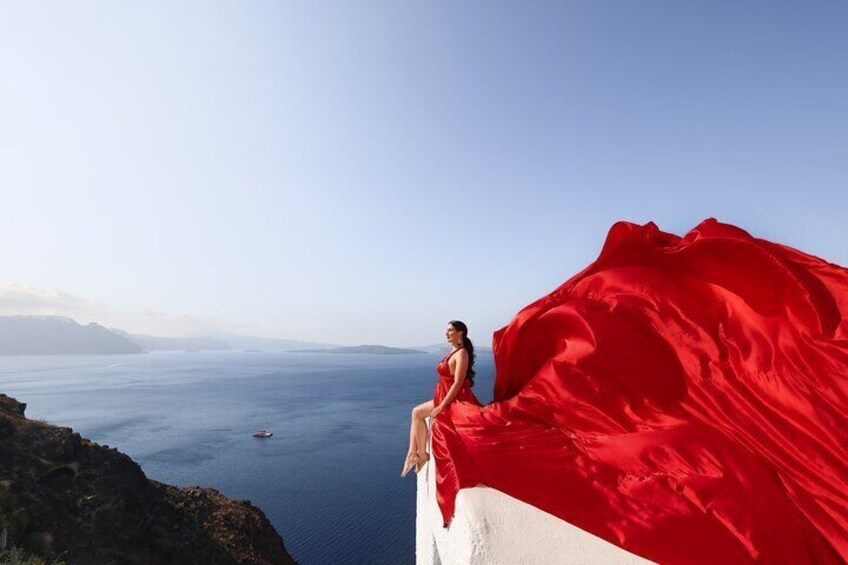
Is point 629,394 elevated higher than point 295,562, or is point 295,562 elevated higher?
point 629,394

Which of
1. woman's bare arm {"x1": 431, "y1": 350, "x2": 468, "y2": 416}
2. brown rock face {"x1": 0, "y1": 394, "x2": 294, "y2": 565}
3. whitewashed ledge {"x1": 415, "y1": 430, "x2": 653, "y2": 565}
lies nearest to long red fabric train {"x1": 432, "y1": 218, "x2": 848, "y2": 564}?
whitewashed ledge {"x1": 415, "y1": 430, "x2": 653, "y2": 565}

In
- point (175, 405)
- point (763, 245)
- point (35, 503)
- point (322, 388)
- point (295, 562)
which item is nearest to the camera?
point (763, 245)

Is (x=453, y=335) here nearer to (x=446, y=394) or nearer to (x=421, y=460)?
(x=446, y=394)

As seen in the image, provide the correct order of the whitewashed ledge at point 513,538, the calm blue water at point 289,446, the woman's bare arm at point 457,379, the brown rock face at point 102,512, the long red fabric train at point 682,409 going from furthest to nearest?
the calm blue water at point 289,446
the brown rock face at point 102,512
the woman's bare arm at point 457,379
the long red fabric train at point 682,409
the whitewashed ledge at point 513,538

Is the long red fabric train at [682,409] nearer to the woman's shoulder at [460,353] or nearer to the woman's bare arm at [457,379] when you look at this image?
the woman's bare arm at [457,379]

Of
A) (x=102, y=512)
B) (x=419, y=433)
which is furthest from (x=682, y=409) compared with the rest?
(x=102, y=512)

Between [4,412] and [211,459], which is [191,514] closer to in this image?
[4,412]

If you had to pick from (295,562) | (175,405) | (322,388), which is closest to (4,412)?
(295,562)

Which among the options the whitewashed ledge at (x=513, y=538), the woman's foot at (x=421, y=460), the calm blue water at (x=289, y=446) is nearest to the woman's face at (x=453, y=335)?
the woman's foot at (x=421, y=460)
